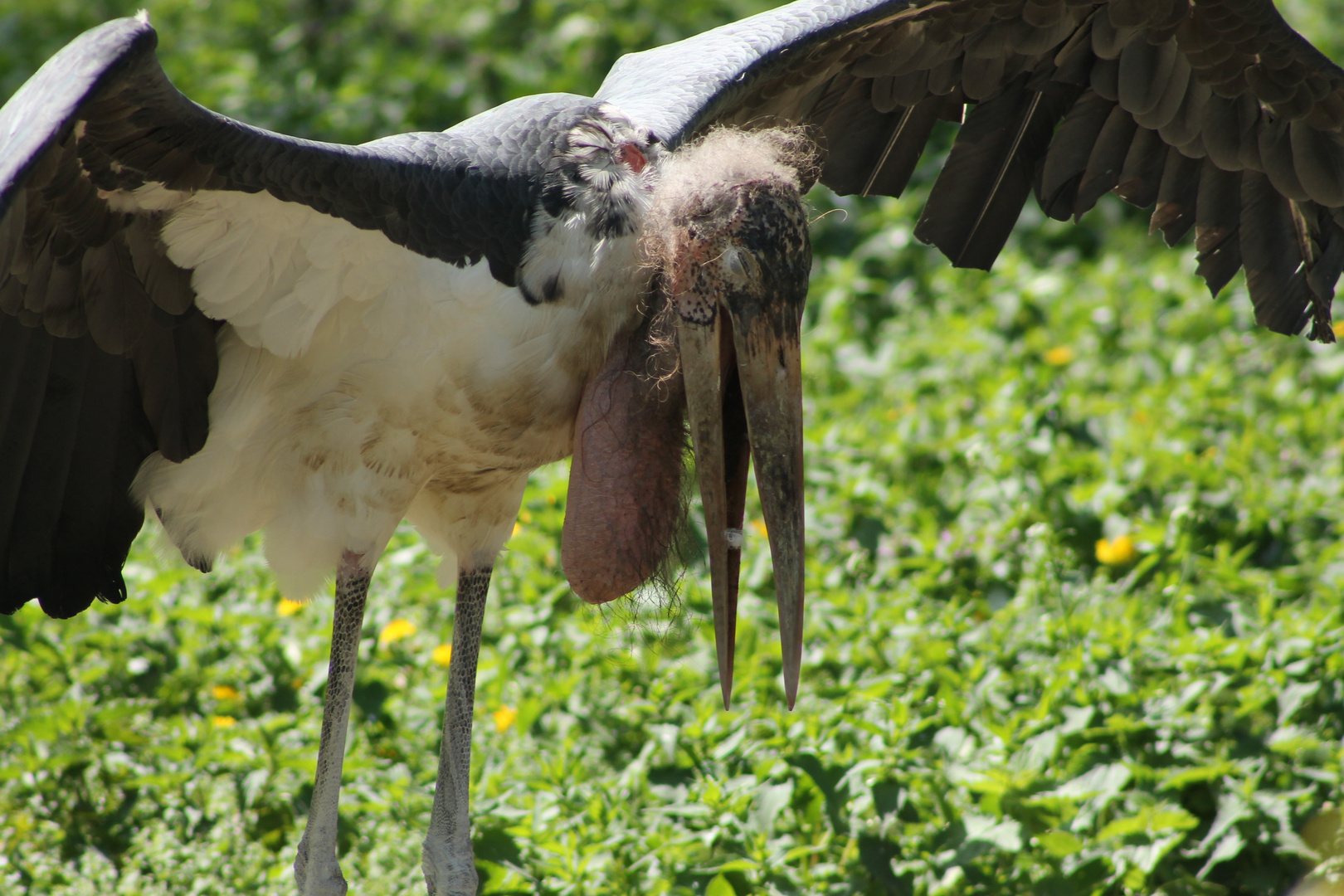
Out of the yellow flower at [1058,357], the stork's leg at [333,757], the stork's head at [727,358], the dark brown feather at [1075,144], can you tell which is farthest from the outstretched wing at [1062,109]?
the yellow flower at [1058,357]

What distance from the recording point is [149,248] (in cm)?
211

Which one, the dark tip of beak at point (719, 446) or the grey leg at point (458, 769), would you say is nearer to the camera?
the dark tip of beak at point (719, 446)

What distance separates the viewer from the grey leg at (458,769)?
102 inches

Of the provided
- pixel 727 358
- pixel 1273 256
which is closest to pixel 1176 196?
pixel 1273 256

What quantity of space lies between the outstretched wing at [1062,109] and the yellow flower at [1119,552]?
24.2 inches

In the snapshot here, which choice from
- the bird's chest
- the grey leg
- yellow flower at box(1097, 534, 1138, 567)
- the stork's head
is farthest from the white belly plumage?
yellow flower at box(1097, 534, 1138, 567)

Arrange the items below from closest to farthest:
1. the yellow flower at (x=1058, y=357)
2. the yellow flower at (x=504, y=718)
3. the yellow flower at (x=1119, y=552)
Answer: the yellow flower at (x=504, y=718), the yellow flower at (x=1119, y=552), the yellow flower at (x=1058, y=357)

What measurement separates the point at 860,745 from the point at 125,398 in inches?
58.0

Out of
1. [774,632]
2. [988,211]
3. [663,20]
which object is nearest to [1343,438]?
[988,211]

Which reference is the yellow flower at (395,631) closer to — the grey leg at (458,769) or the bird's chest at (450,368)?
the grey leg at (458,769)

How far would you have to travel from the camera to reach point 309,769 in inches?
111

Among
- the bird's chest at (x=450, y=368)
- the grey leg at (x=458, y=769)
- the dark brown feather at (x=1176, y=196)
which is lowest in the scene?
the grey leg at (x=458, y=769)

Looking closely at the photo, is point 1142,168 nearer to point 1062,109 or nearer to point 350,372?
point 1062,109

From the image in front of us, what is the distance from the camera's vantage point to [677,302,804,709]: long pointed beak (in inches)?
85.2
